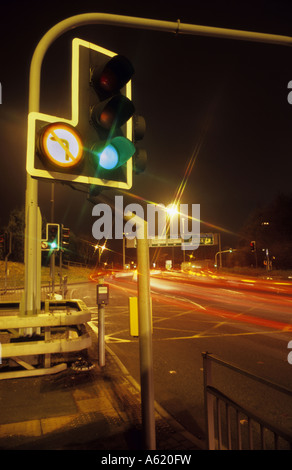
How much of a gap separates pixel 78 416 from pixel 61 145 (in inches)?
133

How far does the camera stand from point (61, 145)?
2.27 m

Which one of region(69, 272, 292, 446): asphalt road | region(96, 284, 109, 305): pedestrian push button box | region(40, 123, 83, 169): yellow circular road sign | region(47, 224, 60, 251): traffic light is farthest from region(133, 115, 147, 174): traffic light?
region(47, 224, 60, 251): traffic light

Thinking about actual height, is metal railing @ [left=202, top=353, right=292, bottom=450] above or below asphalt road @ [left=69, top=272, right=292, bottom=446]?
above

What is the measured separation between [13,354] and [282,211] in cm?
7539

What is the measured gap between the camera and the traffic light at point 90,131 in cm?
222

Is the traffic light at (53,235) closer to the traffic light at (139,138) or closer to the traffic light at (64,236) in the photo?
the traffic light at (64,236)

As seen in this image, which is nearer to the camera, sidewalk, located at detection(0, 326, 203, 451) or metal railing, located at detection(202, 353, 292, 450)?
metal railing, located at detection(202, 353, 292, 450)

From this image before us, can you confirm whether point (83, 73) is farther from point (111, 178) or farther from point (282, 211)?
point (282, 211)

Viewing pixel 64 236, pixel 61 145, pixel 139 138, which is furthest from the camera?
pixel 64 236

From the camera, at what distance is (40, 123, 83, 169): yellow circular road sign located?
219cm

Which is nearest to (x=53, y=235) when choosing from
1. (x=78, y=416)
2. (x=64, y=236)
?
(x=64, y=236)

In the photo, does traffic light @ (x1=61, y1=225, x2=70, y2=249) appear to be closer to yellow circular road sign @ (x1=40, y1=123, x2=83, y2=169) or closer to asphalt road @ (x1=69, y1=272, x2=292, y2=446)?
asphalt road @ (x1=69, y1=272, x2=292, y2=446)

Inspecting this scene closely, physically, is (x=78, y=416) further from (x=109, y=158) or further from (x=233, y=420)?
(x=109, y=158)

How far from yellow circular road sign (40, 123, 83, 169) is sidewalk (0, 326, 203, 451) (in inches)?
114
